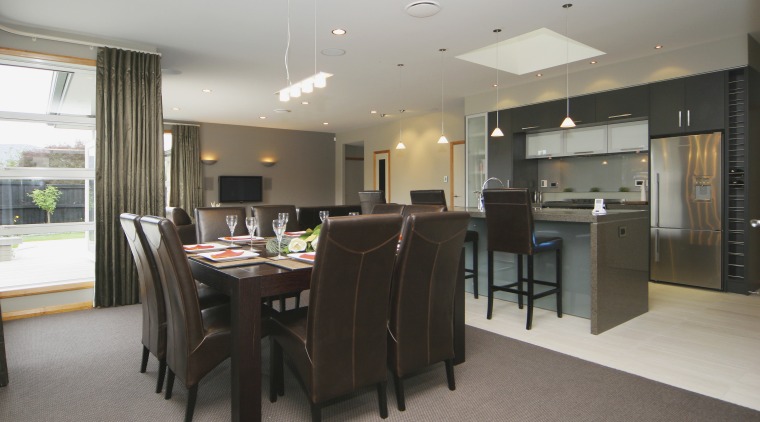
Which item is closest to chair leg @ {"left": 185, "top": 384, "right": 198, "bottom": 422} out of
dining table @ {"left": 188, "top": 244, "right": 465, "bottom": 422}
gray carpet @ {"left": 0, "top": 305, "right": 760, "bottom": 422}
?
gray carpet @ {"left": 0, "top": 305, "right": 760, "bottom": 422}

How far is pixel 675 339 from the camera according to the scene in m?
3.15

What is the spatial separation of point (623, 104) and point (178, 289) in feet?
17.9

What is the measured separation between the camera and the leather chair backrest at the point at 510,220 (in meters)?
3.38

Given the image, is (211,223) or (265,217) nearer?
(211,223)

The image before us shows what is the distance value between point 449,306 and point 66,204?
4073 mm

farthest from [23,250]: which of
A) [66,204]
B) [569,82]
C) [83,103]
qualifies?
[569,82]

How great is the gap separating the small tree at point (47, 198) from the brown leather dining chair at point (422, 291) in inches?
155

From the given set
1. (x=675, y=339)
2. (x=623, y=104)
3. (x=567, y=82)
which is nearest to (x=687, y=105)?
(x=623, y=104)

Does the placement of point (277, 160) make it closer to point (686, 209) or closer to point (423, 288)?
point (686, 209)

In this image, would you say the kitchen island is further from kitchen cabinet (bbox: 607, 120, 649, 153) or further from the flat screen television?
the flat screen television

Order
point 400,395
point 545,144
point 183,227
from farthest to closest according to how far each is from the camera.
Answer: point 545,144 → point 183,227 → point 400,395

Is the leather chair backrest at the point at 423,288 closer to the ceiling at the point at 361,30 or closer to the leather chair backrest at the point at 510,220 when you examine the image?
the leather chair backrest at the point at 510,220

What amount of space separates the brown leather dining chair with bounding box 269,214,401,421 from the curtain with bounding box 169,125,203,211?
8108 mm

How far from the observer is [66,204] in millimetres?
4371
